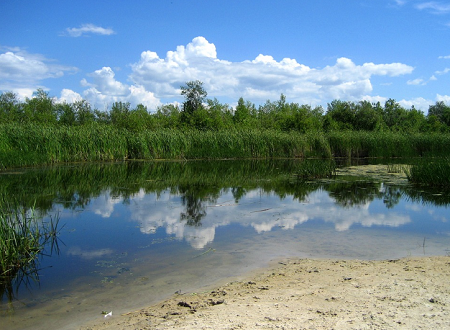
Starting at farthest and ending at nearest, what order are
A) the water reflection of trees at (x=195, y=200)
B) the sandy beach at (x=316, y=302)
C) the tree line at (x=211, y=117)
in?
the tree line at (x=211, y=117), the water reflection of trees at (x=195, y=200), the sandy beach at (x=316, y=302)

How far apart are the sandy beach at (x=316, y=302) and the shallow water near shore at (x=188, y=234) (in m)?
0.45

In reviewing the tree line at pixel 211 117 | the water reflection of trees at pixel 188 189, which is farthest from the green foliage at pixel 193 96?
the water reflection of trees at pixel 188 189

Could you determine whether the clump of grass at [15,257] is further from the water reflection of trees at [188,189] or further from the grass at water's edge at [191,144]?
the grass at water's edge at [191,144]

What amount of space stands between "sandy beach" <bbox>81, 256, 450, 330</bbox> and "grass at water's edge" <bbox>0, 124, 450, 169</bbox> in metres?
18.3

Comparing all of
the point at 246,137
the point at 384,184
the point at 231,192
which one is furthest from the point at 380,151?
the point at 231,192

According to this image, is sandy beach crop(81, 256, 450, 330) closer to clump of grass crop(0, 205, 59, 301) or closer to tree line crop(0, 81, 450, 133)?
clump of grass crop(0, 205, 59, 301)

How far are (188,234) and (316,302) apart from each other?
3743mm

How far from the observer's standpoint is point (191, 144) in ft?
95.0

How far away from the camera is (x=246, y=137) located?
3038 cm

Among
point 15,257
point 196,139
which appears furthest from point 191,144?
point 15,257

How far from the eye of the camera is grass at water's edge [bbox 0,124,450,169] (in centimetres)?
2158

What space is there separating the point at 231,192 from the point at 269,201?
1996 millimetres

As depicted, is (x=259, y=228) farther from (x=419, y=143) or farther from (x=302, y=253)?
(x=419, y=143)

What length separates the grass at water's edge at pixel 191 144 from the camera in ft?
70.8
